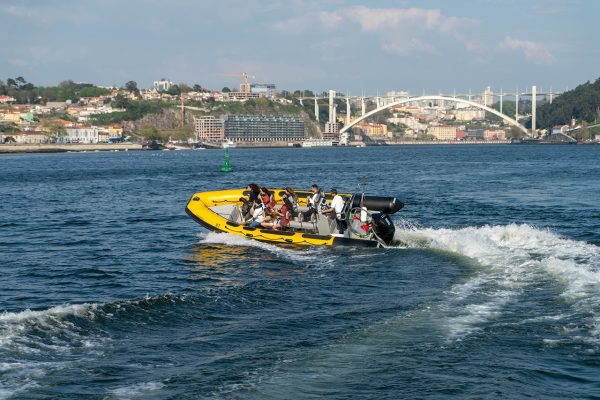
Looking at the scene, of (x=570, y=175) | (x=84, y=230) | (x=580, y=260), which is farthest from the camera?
(x=570, y=175)

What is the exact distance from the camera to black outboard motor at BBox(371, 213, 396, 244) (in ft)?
58.8

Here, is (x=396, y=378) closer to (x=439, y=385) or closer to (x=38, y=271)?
(x=439, y=385)

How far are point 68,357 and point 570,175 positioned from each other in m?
41.2

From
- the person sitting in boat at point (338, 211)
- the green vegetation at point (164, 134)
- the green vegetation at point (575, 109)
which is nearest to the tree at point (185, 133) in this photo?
the green vegetation at point (164, 134)

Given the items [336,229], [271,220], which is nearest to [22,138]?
[271,220]

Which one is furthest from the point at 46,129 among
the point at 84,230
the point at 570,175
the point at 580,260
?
the point at 580,260

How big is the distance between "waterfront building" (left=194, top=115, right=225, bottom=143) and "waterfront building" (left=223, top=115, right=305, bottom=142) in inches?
46.2

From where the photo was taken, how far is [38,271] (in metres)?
15.9

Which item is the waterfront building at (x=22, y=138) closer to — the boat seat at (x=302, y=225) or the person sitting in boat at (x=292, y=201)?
the person sitting in boat at (x=292, y=201)

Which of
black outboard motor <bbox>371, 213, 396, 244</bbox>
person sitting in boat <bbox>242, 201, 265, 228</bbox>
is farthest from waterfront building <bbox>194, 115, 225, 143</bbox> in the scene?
black outboard motor <bbox>371, 213, 396, 244</bbox>

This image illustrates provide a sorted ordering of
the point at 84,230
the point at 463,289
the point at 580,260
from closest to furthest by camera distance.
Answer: the point at 463,289
the point at 580,260
the point at 84,230

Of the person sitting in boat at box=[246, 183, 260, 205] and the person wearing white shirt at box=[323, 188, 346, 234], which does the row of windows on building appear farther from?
the person wearing white shirt at box=[323, 188, 346, 234]

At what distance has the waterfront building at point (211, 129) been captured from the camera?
180500 millimetres

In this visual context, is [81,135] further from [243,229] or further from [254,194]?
[243,229]
